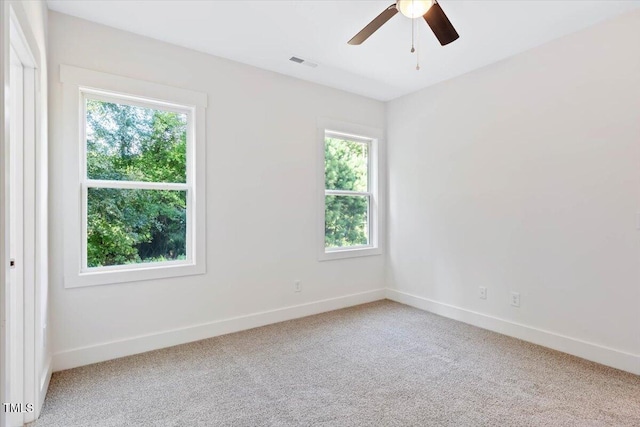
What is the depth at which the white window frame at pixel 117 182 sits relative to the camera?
2.51m

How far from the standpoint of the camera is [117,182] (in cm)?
273

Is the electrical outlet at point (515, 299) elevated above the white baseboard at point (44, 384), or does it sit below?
above

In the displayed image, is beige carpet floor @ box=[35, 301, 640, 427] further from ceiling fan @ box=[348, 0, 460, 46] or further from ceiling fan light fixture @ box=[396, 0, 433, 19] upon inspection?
ceiling fan light fixture @ box=[396, 0, 433, 19]

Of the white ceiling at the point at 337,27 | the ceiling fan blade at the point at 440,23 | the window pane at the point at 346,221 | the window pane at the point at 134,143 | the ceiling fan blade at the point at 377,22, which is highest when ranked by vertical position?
the white ceiling at the point at 337,27

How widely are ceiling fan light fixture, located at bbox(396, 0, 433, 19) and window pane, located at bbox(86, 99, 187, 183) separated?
2.08m

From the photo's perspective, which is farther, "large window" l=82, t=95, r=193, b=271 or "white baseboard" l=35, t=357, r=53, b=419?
"large window" l=82, t=95, r=193, b=271

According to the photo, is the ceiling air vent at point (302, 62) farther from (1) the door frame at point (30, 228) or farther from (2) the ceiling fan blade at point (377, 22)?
(1) the door frame at point (30, 228)

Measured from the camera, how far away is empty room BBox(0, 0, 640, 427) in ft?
6.66

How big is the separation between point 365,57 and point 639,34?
2.06m

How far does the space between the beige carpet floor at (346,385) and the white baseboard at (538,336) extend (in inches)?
3.4

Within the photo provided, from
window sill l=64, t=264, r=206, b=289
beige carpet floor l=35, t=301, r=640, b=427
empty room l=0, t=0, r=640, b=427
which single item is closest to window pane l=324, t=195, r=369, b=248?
empty room l=0, t=0, r=640, b=427

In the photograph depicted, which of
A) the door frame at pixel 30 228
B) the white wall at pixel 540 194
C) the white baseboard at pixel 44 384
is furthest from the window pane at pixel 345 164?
the white baseboard at pixel 44 384

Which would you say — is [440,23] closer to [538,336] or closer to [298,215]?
[298,215]

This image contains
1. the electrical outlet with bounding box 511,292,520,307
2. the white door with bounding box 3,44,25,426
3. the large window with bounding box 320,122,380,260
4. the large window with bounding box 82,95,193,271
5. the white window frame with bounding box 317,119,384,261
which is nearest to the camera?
the white door with bounding box 3,44,25,426
